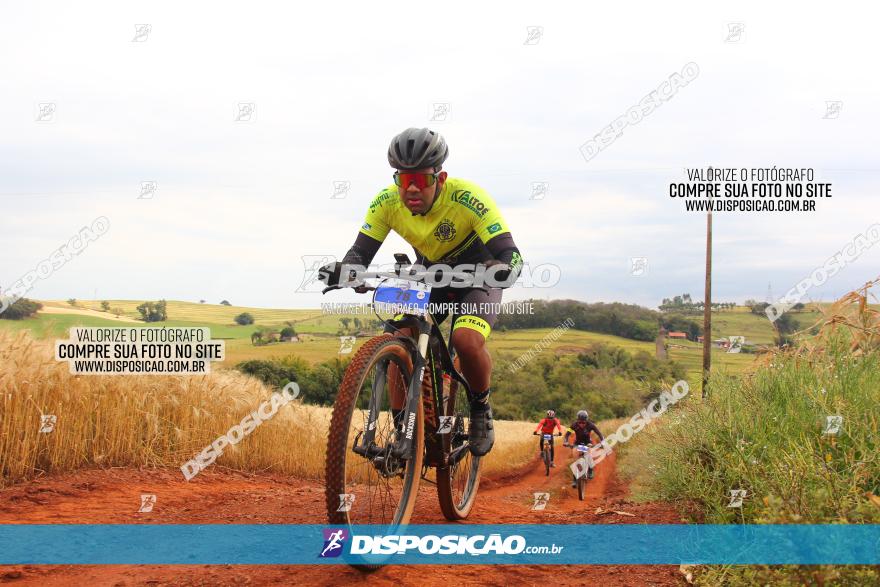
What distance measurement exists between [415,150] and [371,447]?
2.52 meters

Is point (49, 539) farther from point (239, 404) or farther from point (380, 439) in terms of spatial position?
point (239, 404)

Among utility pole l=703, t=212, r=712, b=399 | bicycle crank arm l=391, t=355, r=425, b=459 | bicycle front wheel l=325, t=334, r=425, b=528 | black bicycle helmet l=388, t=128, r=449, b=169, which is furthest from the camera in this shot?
utility pole l=703, t=212, r=712, b=399

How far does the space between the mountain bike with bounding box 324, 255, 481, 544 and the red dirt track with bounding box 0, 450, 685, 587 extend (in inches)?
23.5

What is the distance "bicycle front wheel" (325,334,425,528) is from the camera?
474 cm

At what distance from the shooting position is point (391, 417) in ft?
18.6

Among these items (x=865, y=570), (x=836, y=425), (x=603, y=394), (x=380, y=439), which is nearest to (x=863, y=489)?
(x=836, y=425)

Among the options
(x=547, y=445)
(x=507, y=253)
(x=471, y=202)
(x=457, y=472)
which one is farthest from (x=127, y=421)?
(x=547, y=445)

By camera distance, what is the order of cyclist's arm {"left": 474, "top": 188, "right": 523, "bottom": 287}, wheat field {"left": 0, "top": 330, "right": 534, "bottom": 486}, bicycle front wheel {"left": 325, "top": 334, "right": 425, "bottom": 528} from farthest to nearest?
wheat field {"left": 0, "top": 330, "right": 534, "bottom": 486} → cyclist's arm {"left": 474, "top": 188, "right": 523, "bottom": 287} → bicycle front wheel {"left": 325, "top": 334, "right": 425, "bottom": 528}

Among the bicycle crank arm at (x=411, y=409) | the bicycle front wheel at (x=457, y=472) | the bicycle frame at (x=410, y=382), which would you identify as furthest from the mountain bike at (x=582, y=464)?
the bicycle crank arm at (x=411, y=409)

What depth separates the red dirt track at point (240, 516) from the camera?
17.3ft

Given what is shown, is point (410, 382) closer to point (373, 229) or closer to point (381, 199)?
point (373, 229)

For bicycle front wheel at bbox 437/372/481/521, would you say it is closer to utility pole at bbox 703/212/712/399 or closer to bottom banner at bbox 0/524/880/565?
bottom banner at bbox 0/524/880/565

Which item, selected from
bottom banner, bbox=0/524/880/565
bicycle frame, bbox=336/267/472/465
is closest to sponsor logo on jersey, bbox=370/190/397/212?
bicycle frame, bbox=336/267/472/465

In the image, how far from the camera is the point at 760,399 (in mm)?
7074
